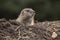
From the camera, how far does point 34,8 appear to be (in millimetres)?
18562

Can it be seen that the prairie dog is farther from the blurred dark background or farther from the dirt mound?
the blurred dark background

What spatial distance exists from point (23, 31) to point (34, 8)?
6.27m

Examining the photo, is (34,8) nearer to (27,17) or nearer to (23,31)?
(27,17)

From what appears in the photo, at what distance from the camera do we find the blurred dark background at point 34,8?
18078mm

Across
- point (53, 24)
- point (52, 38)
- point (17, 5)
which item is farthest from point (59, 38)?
point (17, 5)

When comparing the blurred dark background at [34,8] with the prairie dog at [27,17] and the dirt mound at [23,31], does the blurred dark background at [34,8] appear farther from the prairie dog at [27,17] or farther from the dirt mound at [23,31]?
the dirt mound at [23,31]

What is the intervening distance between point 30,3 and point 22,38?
22.4 feet

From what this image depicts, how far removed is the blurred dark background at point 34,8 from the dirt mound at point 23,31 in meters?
4.81

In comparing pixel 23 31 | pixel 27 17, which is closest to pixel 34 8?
pixel 27 17

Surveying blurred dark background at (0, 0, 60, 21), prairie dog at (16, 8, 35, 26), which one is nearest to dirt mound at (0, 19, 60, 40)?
prairie dog at (16, 8, 35, 26)

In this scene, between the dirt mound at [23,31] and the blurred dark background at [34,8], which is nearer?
the dirt mound at [23,31]

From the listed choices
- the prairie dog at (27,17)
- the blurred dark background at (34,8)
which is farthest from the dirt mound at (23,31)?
the blurred dark background at (34,8)

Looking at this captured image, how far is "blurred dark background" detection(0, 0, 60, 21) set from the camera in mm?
18078

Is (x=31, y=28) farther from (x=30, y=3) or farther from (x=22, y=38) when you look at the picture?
(x=30, y=3)
